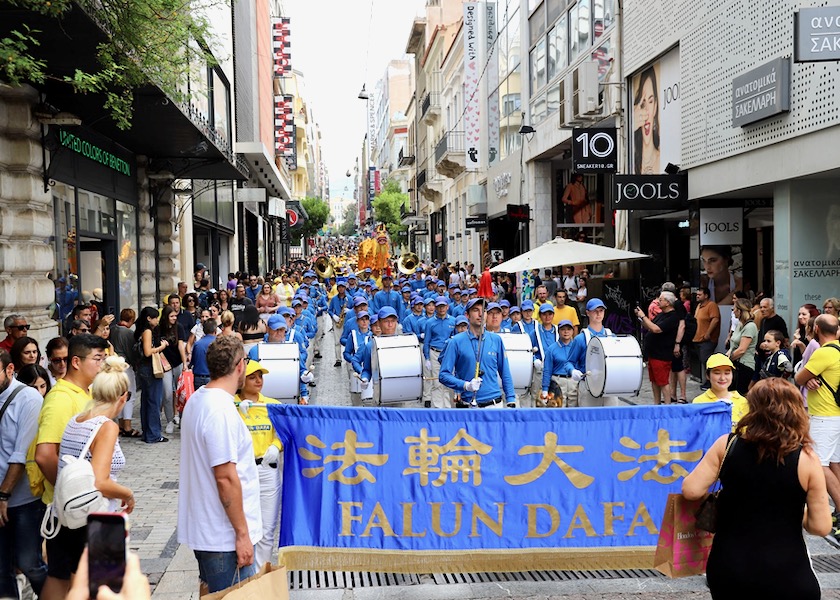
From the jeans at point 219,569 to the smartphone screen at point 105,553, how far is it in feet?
8.17

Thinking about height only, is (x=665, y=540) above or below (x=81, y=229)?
below

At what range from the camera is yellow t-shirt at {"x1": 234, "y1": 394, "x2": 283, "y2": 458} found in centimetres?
578

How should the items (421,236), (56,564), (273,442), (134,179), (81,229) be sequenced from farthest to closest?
(421,236), (134,179), (81,229), (273,442), (56,564)

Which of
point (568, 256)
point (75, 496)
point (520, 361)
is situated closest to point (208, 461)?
point (75, 496)

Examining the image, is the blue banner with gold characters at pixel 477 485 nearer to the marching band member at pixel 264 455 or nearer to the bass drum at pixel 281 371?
the marching band member at pixel 264 455

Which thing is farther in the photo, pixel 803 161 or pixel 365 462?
pixel 803 161

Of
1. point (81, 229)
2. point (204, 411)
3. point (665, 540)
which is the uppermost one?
point (81, 229)

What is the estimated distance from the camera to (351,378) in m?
12.9

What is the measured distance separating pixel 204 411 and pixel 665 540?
235cm

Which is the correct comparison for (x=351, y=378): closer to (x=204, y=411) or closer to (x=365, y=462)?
(x=365, y=462)

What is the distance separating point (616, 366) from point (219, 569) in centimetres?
645

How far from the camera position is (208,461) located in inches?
162

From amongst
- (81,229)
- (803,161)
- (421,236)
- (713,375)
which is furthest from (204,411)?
(421,236)

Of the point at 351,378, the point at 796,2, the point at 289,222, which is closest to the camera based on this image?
the point at 796,2
